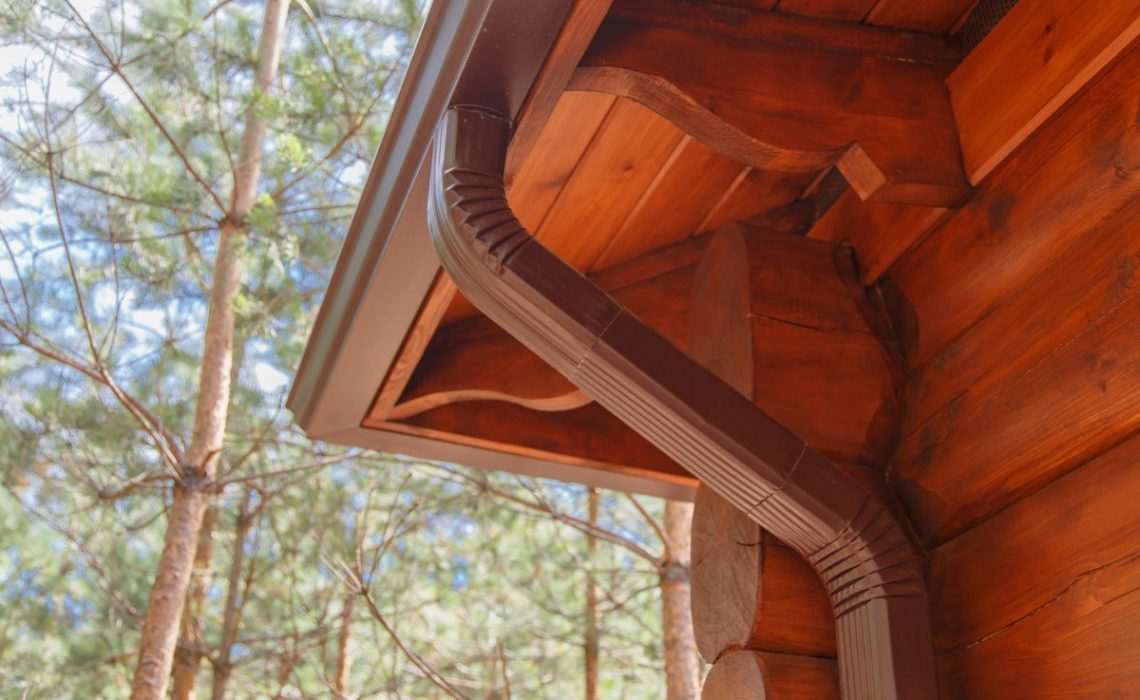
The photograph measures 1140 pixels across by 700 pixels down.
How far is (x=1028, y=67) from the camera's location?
6.40ft

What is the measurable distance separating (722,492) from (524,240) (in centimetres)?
54

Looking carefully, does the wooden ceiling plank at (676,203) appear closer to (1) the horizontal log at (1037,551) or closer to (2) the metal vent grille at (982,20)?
(2) the metal vent grille at (982,20)

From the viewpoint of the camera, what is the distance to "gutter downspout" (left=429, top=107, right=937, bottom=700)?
1772 mm

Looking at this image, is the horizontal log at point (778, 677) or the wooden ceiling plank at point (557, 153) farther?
the wooden ceiling plank at point (557, 153)

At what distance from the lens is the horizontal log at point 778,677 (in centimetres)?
183

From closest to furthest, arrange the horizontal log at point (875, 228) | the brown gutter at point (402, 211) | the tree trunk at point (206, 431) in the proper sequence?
1. the brown gutter at point (402, 211)
2. the horizontal log at point (875, 228)
3. the tree trunk at point (206, 431)

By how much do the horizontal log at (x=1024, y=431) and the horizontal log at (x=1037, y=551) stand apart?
3 centimetres

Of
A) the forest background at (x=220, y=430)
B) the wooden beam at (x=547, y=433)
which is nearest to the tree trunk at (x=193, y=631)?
the forest background at (x=220, y=430)

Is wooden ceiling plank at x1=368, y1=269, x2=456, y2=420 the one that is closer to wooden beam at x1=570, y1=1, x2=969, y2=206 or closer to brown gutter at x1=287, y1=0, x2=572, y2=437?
brown gutter at x1=287, y1=0, x2=572, y2=437

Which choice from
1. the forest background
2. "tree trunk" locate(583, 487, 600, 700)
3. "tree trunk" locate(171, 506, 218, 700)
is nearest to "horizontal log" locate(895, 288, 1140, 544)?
the forest background

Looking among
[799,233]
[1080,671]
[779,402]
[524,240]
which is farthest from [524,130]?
[1080,671]

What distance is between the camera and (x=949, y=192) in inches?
81.0

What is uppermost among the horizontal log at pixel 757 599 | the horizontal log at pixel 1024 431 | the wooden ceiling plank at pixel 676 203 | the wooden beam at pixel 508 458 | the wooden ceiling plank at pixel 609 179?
the wooden ceiling plank at pixel 676 203

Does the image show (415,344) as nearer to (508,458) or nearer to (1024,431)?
(508,458)
